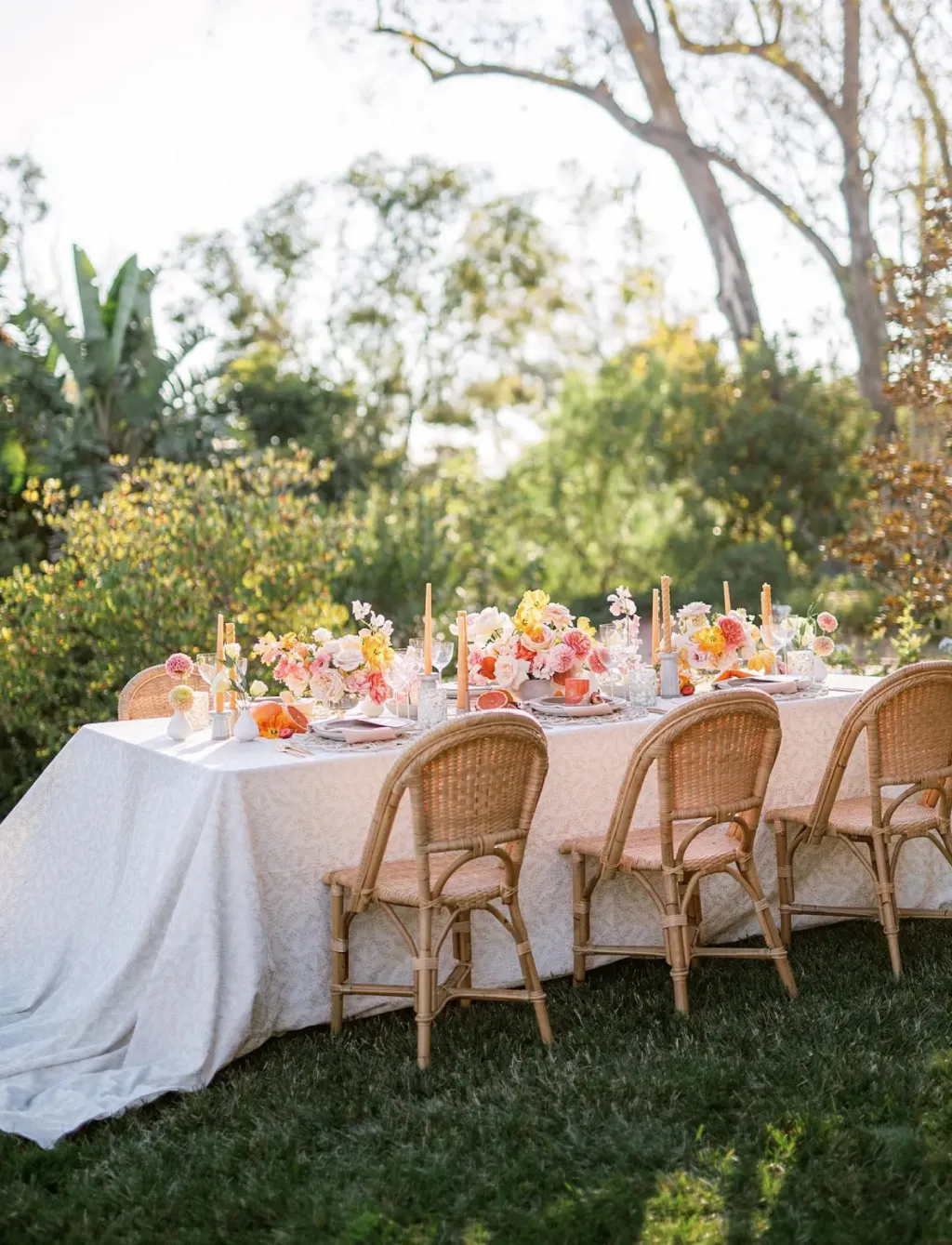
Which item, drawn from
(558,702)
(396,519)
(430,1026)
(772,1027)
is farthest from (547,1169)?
(396,519)

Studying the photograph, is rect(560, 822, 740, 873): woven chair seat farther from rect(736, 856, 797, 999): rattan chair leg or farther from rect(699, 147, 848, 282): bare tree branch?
rect(699, 147, 848, 282): bare tree branch

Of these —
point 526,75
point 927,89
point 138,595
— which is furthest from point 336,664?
point 526,75

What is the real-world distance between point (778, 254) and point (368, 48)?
5590mm

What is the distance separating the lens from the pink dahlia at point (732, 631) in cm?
539

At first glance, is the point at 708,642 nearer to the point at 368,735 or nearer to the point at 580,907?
the point at 580,907

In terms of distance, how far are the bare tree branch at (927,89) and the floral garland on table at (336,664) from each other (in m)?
12.4

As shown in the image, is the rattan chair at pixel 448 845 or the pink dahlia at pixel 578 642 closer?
the rattan chair at pixel 448 845

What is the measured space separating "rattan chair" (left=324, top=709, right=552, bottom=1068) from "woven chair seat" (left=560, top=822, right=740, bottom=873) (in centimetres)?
43

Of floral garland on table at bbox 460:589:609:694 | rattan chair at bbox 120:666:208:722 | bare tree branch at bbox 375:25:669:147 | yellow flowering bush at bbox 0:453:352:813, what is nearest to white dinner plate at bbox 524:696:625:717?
floral garland on table at bbox 460:589:609:694

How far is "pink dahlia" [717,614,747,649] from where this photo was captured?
5.39 m

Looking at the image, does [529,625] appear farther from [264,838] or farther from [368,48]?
[368,48]

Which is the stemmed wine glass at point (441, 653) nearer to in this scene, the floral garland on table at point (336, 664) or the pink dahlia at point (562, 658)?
the floral garland on table at point (336, 664)

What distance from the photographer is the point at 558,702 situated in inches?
195

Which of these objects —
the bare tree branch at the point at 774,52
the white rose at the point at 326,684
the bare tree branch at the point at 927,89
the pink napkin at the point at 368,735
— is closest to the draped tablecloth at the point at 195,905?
the pink napkin at the point at 368,735
